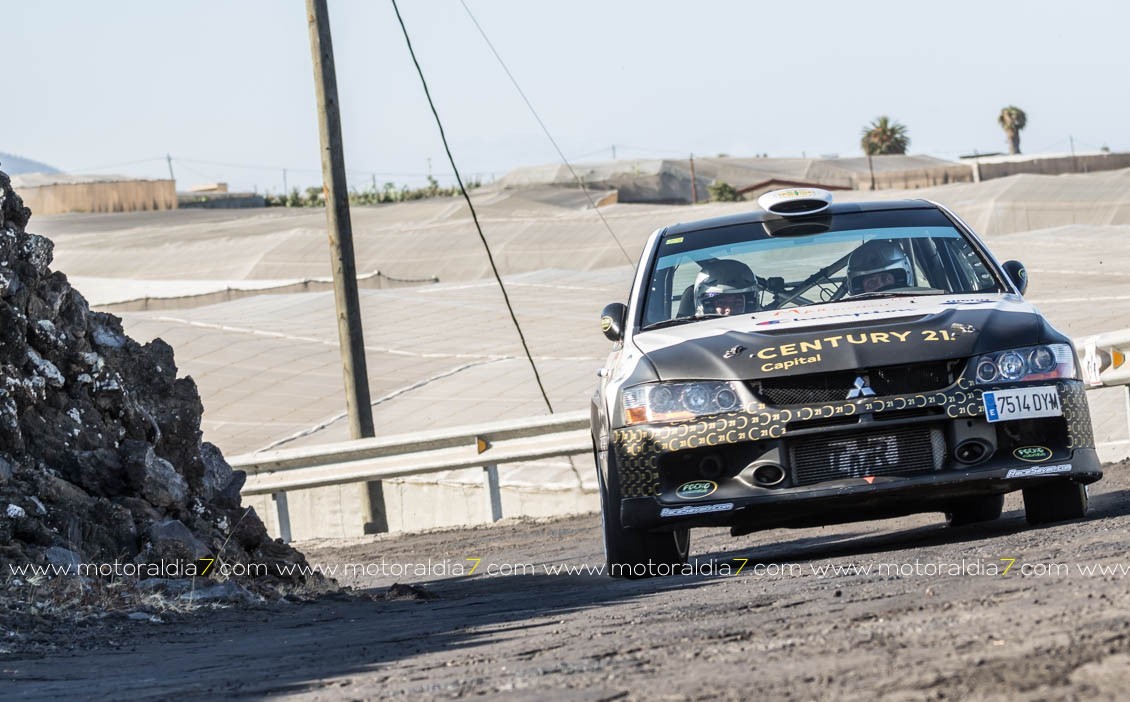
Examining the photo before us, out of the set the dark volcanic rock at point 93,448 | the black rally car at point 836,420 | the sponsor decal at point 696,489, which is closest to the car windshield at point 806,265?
the black rally car at point 836,420

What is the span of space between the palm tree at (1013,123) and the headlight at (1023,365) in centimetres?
11705

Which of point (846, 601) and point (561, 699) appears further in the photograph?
point (846, 601)

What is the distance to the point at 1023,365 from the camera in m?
7.08

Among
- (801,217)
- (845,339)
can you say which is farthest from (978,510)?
(845,339)

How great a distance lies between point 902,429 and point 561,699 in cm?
329

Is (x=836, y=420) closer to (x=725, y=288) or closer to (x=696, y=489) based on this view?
(x=696, y=489)

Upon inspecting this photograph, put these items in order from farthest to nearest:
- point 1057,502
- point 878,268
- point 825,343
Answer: point 878,268 → point 1057,502 → point 825,343

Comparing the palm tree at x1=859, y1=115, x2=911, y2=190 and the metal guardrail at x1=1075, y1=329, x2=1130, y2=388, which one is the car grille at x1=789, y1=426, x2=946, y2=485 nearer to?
the metal guardrail at x1=1075, y1=329, x2=1130, y2=388

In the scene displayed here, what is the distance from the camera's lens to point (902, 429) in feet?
22.9

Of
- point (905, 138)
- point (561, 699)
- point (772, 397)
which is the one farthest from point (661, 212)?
point (905, 138)

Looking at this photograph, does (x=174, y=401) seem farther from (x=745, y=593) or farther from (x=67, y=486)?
(x=745, y=593)

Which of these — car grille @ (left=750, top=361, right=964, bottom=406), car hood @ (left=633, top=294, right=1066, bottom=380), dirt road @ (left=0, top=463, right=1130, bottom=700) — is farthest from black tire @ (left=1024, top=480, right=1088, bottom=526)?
car grille @ (left=750, top=361, right=964, bottom=406)

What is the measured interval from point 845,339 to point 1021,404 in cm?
80

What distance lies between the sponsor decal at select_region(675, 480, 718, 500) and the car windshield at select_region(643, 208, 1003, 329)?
111cm
